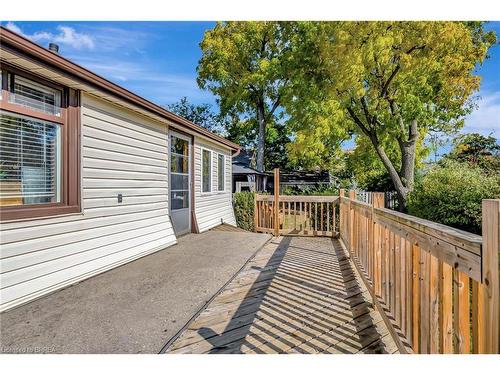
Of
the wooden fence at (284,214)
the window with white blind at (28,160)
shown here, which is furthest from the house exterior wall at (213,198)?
the window with white blind at (28,160)

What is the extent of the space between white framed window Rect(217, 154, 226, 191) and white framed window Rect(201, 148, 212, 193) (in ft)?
2.31

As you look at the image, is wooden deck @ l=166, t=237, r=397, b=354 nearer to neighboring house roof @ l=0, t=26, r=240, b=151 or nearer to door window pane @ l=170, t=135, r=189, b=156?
neighboring house roof @ l=0, t=26, r=240, b=151

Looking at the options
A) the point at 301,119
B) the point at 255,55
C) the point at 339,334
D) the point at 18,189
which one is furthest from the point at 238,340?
the point at 255,55

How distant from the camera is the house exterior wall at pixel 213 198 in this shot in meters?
6.97

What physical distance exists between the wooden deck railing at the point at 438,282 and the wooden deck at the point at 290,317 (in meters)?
0.29

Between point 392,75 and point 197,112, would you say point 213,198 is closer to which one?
point 392,75

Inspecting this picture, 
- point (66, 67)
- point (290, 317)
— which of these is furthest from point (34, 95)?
point (290, 317)

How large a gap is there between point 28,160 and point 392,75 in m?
9.54

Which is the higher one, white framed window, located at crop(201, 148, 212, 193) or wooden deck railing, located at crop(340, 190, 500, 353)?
white framed window, located at crop(201, 148, 212, 193)

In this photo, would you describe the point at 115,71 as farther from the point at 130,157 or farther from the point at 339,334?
the point at 339,334

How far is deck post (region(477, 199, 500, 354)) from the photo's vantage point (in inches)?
39.1

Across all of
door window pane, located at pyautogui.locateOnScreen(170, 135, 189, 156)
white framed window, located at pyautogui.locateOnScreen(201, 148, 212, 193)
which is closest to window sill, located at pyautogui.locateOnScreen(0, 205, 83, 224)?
door window pane, located at pyautogui.locateOnScreen(170, 135, 189, 156)

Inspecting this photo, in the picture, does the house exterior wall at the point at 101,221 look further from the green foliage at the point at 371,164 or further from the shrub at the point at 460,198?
the green foliage at the point at 371,164
